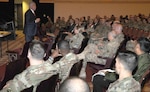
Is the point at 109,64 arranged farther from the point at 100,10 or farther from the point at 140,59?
the point at 100,10

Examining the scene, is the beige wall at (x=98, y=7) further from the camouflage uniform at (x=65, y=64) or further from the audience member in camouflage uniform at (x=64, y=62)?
the camouflage uniform at (x=65, y=64)

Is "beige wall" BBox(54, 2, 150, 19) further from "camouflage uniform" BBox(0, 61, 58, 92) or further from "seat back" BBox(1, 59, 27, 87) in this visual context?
"camouflage uniform" BBox(0, 61, 58, 92)

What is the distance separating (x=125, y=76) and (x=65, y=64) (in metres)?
1.15

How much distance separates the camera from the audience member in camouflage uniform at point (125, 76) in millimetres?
3064

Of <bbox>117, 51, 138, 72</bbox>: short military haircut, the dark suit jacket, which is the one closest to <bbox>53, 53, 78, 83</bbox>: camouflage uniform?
<bbox>117, 51, 138, 72</bbox>: short military haircut

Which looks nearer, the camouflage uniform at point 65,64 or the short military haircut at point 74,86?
the short military haircut at point 74,86

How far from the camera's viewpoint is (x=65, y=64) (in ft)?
13.4

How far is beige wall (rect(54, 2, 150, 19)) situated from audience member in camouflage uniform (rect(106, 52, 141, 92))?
1405cm

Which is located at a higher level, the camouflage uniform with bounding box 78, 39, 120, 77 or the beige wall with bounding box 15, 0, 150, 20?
the beige wall with bounding box 15, 0, 150, 20

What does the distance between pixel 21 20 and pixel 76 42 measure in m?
11.1

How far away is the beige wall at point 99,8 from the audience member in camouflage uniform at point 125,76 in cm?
1405

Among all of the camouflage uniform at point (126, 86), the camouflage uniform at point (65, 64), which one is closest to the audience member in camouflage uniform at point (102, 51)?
the camouflage uniform at point (65, 64)

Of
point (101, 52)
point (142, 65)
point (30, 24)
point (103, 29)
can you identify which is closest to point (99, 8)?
point (103, 29)

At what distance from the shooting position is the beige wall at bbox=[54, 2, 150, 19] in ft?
56.3
